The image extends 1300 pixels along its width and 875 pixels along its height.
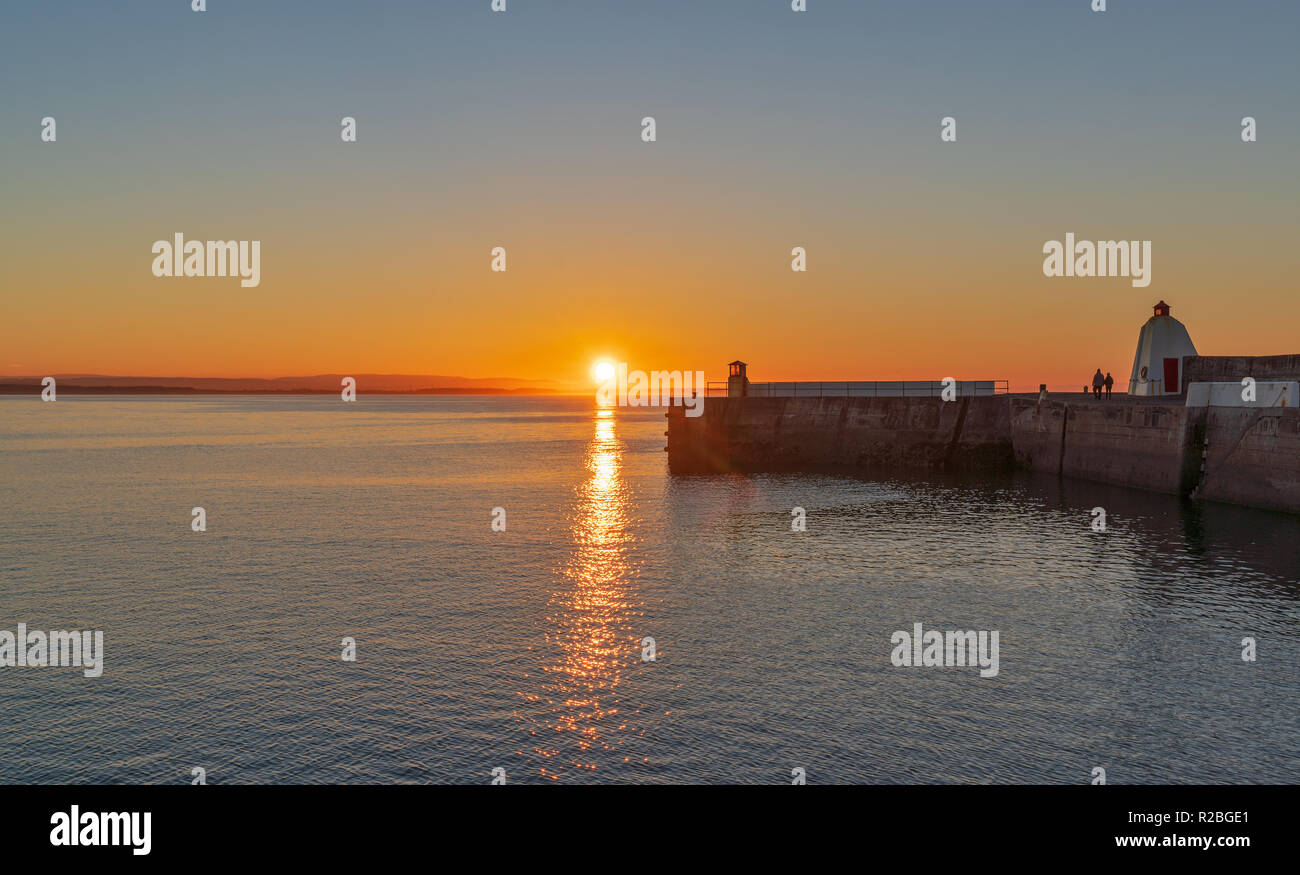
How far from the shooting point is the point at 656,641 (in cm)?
1945

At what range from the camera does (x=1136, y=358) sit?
57188mm

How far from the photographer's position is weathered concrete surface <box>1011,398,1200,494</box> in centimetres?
Result: 4016

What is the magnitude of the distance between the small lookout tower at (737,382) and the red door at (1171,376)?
85.9 ft

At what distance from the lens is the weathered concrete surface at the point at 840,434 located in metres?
57.7

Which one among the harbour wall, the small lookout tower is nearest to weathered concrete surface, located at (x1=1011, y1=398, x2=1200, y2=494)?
the harbour wall

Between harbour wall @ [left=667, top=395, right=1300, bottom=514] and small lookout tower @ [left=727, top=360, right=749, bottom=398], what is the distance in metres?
1.13

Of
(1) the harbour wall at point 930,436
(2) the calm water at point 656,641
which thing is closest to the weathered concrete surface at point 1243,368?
(1) the harbour wall at point 930,436
